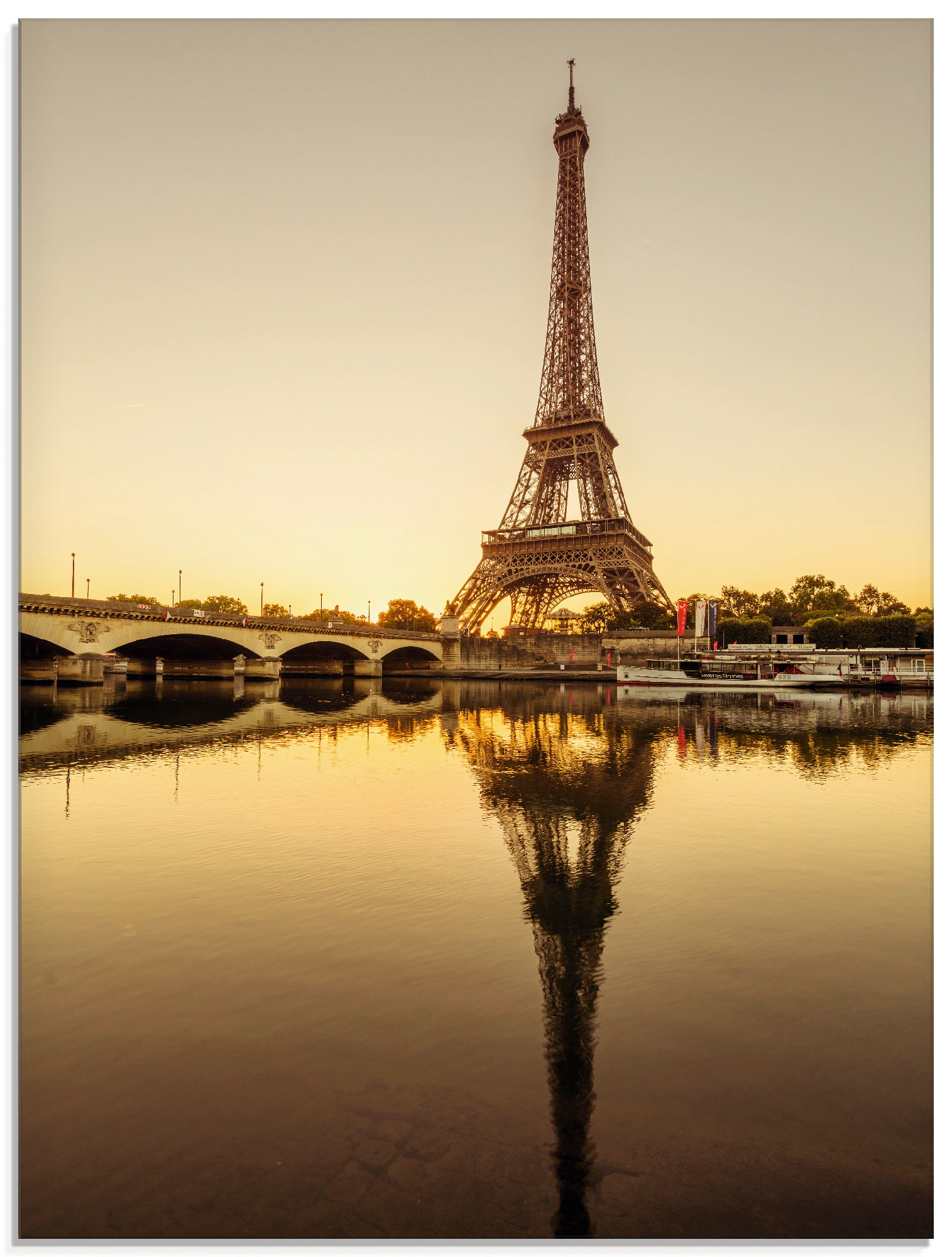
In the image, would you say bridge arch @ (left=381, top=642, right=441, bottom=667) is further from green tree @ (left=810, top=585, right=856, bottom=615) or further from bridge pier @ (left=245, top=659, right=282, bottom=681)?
green tree @ (left=810, top=585, right=856, bottom=615)

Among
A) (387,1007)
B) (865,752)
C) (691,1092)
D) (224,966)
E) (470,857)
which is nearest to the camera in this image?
(691,1092)

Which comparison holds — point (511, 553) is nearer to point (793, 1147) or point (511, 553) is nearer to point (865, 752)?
point (865, 752)

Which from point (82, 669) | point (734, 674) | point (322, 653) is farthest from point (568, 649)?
point (82, 669)

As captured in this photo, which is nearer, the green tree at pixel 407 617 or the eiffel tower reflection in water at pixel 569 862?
the eiffel tower reflection in water at pixel 569 862

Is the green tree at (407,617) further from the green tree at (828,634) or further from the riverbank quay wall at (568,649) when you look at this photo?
the green tree at (828,634)

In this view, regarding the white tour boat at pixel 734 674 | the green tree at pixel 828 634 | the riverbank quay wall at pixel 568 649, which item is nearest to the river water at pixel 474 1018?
the white tour boat at pixel 734 674

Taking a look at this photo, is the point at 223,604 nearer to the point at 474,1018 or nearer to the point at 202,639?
the point at 202,639

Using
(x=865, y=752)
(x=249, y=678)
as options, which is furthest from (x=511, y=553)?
(x=865, y=752)
